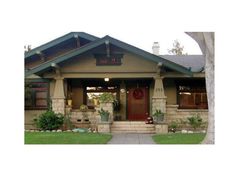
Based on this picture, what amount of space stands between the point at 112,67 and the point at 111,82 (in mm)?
2247

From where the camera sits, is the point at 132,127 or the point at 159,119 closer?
the point at 159,119

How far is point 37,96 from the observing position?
58.7ft

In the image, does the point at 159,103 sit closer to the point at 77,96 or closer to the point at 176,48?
the point at 77,96

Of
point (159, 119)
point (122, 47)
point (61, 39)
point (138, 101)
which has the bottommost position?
point (159, 119)

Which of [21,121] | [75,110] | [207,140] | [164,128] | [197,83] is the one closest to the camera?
[21,121]

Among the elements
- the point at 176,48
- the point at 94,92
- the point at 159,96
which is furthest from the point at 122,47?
the point at 176,48

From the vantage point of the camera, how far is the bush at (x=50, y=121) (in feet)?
52.3

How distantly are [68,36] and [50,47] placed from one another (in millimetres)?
1083

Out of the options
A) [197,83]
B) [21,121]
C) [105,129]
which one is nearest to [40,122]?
[105,129]

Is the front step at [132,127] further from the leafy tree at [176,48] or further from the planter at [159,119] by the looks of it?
the leafy tree at [176,48]

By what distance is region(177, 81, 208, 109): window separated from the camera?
1806 cm

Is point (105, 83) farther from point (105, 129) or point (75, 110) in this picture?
point (105, 129)

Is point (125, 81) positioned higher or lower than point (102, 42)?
lower

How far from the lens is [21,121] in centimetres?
730
